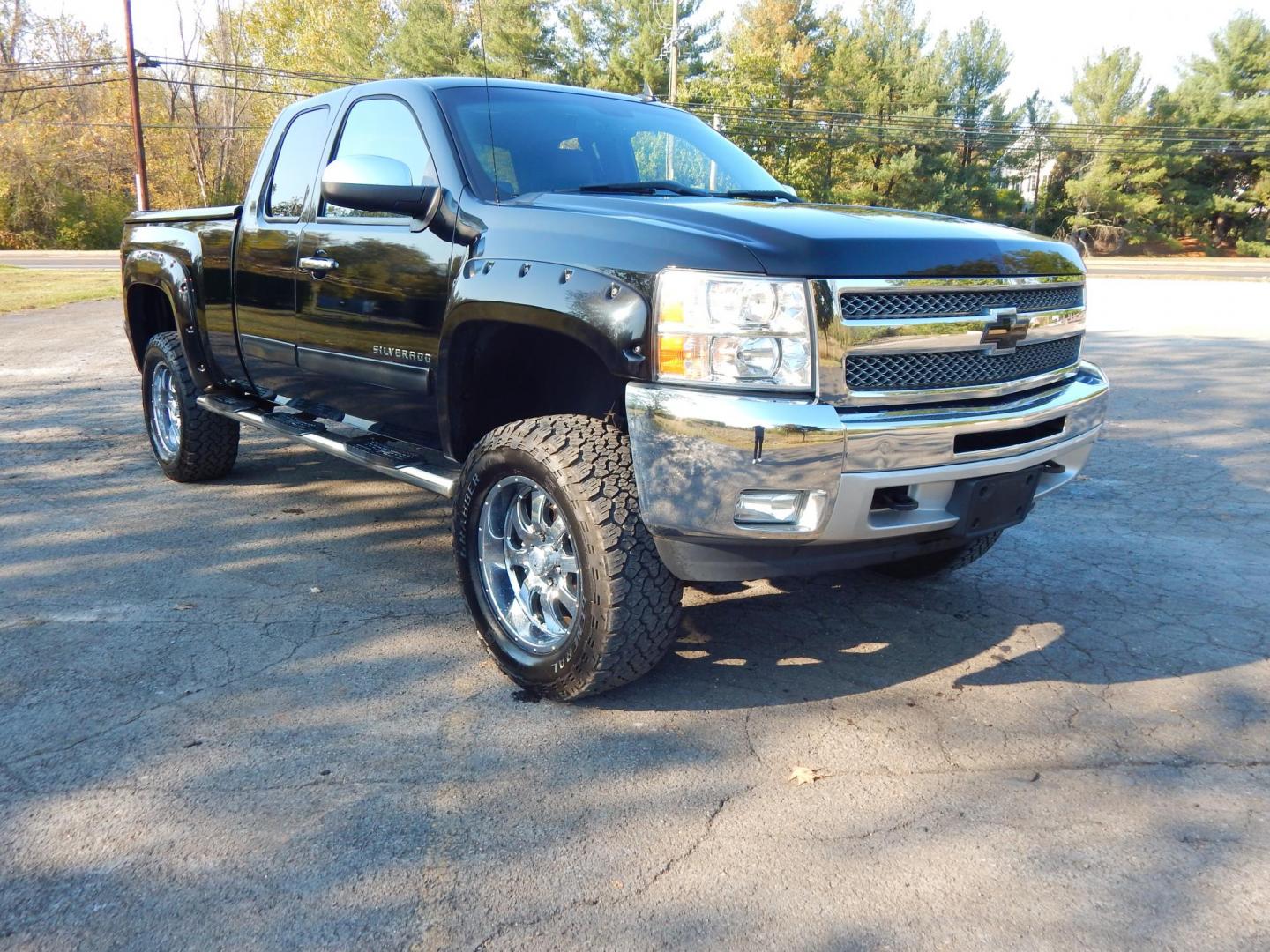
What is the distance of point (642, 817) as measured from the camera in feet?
8.60

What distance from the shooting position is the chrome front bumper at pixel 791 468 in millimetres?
2670

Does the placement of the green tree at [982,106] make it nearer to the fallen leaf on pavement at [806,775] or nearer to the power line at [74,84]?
the power line at [74,84]

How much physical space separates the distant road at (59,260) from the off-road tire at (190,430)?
23.5 metres

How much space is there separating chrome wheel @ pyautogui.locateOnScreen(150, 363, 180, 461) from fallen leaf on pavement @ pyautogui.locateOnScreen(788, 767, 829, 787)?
4.56 meters

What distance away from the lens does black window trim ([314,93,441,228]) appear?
12.5 ft

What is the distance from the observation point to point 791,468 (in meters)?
2.67

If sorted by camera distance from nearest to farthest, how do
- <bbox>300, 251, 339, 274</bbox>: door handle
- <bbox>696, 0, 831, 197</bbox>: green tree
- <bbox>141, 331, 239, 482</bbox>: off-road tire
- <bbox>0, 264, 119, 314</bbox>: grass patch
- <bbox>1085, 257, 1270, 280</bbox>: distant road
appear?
1. <bbox>300, 251, 339, 274</bbox>: door handle
2. <bbox>141, 331, 239, 482</bbox>: off-road tire
3. <bbox>0, 264, 119, 314</bbox>: grass patch
4. <bbox>1085, 257, 1270, 280</bbox>: distant road
5. <bbox>696, 0, 831, 197</bbox>: green tree

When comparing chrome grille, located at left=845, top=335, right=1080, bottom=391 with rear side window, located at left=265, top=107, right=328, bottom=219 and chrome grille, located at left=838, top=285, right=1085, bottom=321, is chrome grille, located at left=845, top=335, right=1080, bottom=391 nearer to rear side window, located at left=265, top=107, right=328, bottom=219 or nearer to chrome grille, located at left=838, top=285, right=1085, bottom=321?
chrome grille, located at left=838, top=285, right=1085, bottom=321

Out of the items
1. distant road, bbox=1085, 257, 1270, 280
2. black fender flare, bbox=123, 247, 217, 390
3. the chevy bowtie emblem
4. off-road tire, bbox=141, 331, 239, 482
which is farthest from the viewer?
distant road, bbox=1085, 257, 1270, 280

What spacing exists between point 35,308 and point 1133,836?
17.6 meters

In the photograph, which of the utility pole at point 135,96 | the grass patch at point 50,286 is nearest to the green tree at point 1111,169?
the utility pole at point 135,96

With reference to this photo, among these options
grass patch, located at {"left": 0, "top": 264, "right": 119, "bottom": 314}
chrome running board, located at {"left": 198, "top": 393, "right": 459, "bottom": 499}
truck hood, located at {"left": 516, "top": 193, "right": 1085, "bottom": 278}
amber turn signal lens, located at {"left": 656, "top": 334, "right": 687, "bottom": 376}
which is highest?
truck hood, located at {"left": 516, "top": 193, "right": 1085, "bottom": 278}

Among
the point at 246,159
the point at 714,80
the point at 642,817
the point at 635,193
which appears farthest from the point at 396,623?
the point at 246,159

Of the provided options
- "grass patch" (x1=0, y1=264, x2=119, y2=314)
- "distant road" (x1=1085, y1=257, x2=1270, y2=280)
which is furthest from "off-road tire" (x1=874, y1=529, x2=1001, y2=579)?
"distant road" (x1=1085, y1=257, x2=1270, y2=280)
